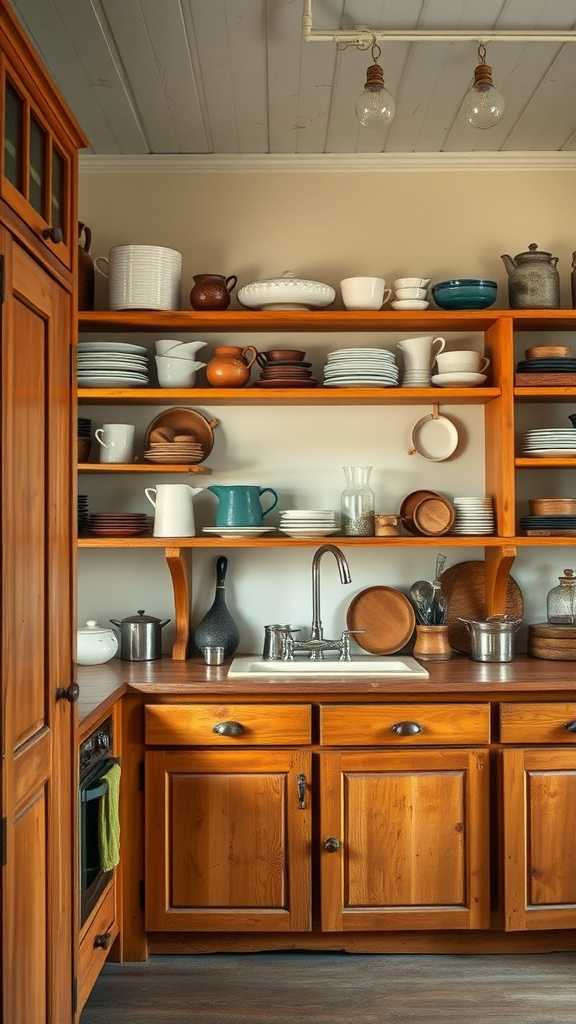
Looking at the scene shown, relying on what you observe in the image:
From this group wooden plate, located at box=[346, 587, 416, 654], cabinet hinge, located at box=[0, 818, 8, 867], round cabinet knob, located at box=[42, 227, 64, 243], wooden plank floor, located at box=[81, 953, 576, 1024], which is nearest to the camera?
cabinet hinge, located at box=[0, 818, 8, 867]

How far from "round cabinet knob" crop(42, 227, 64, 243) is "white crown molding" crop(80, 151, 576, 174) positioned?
1684 millimetres

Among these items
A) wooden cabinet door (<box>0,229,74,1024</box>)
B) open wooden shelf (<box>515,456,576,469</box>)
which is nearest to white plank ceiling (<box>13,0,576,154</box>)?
wooden cabinet door (<box>0,229,74,1024</box>)

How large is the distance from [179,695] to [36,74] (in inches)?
71.7

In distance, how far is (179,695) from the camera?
2943 millimetres

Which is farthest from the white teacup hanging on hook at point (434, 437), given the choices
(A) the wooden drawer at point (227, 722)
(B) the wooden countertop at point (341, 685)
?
(A) the wooden drawer at point (227, 722)

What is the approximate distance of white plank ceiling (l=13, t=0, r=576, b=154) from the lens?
2527 millimetres

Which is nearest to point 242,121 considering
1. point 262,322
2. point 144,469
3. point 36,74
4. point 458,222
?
point 262,322

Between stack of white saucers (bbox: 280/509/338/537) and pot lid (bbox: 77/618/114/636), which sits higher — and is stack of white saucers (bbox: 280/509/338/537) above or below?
above

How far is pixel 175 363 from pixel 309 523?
2.40 feet

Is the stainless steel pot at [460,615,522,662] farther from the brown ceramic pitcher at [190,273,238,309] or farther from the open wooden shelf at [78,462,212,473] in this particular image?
the brown ceramic pitcher at [190,273,238,309]

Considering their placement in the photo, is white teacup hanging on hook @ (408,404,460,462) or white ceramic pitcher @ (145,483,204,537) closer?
white ceramic pitcher @ (145,483,204,537)

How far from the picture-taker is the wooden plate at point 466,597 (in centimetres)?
347

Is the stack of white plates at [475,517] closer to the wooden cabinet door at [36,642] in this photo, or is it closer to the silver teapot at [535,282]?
the silver teapot at [535,282]

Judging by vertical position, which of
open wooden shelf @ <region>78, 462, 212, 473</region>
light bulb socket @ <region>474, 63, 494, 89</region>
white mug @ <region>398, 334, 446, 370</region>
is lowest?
open wooden shelf @ <region>78, 462, 212, 473</region>
